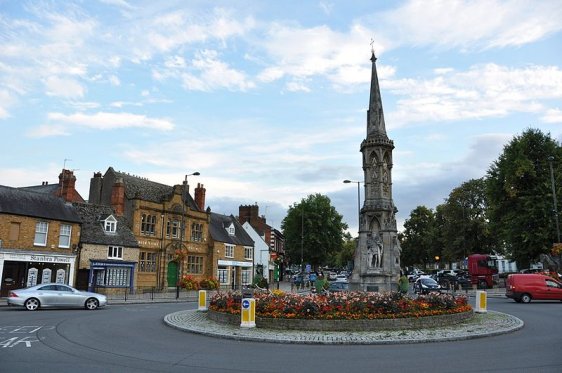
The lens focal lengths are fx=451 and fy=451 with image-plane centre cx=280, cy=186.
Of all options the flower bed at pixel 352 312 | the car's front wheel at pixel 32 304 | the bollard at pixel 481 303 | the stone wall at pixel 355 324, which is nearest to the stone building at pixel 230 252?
the car's front wheel at pixel 32 304

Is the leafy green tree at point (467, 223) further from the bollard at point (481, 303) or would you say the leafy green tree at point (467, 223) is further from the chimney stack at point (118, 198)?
the bollard at point (481, 303)

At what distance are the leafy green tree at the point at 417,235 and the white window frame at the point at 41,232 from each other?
67696mm

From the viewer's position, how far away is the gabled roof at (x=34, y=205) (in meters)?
30.9

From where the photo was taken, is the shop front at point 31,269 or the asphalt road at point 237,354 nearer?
the asphalt road at point 237,354

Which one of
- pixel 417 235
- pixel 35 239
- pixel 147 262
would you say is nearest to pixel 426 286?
pixel 147 262

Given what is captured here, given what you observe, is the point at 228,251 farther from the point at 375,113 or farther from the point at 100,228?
the point at 375,113

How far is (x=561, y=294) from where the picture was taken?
87.4 ft

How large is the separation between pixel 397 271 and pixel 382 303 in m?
11.6

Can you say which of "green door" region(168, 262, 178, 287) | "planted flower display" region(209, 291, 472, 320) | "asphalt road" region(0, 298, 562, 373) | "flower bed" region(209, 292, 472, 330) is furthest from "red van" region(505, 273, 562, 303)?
"green door" region(168, 262, 178, 287)

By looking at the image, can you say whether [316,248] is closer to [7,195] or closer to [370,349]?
[7,195]

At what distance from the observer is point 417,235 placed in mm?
88250

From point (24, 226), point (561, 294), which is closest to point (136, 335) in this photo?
point (24, 226)

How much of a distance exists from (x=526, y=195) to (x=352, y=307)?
110ft

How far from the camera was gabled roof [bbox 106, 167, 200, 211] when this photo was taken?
42.2 meters
